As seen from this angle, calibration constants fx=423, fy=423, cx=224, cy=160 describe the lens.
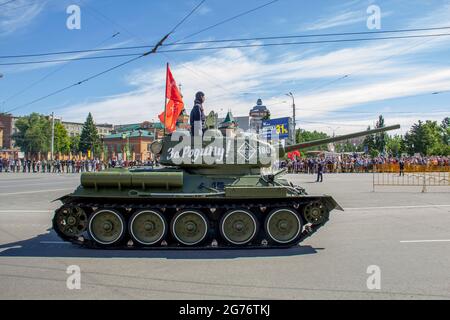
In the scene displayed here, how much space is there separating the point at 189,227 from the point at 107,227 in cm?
179

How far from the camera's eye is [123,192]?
9.22 metres

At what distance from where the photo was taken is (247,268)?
24.5ft

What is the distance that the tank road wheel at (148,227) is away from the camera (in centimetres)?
917

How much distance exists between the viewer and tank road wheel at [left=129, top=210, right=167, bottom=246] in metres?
9.17

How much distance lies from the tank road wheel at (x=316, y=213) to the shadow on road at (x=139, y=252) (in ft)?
2.03

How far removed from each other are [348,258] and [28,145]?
390ft

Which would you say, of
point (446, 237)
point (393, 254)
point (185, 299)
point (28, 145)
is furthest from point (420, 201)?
point (28, 145)

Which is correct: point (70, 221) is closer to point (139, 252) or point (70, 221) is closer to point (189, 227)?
point (139, 252)

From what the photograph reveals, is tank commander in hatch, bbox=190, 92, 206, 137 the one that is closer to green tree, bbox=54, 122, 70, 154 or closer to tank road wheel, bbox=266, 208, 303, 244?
tank road wheel, bbox=266, 208, 303, 244

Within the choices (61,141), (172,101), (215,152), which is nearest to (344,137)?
(215,152)

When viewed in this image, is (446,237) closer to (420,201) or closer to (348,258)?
(348,258)

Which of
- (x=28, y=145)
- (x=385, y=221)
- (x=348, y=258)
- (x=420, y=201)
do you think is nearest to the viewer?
(x=348, y=258)

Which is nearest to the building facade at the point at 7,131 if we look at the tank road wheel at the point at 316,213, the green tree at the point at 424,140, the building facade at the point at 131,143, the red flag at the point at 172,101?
the building facade at the point at 131,143

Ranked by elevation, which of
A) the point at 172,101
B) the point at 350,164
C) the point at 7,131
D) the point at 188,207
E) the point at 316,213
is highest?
the point at 7,131
